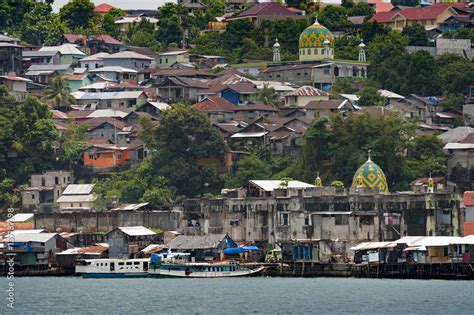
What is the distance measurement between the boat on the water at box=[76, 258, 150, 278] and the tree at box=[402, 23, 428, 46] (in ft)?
189

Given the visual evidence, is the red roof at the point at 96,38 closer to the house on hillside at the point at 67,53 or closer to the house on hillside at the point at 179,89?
the house on hillside at the point at 67,53

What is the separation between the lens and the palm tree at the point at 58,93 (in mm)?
151750

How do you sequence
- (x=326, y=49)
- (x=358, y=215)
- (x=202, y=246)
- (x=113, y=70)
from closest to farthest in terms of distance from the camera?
(x=202, y=246) → (x=358, y=215) → (x=326, y=49) → (x=113, y=70)

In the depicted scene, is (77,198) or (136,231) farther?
(77,198)

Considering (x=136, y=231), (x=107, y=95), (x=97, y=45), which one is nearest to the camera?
(x=136, y=231)

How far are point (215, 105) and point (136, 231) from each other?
92.0 feet

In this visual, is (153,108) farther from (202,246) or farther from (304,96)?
(202,246)

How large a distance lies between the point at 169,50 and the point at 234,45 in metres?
5.60

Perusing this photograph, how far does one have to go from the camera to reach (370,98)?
146m

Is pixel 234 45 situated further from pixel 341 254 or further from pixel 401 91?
pixel 341 254

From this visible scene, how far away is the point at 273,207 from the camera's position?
11669 cm

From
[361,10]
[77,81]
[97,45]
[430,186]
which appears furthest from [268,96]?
[361,10]

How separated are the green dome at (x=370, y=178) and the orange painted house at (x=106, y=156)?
23.7 m

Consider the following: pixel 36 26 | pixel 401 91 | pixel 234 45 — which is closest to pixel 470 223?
pixel 401 91
